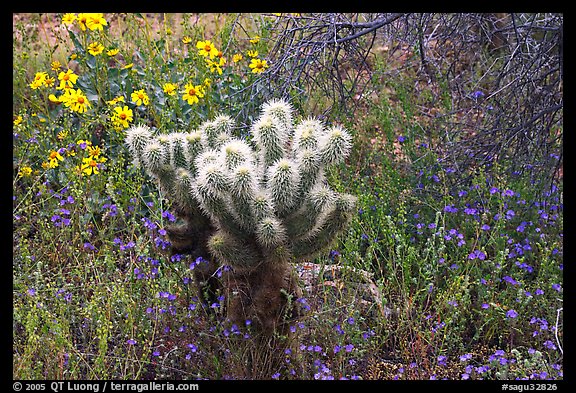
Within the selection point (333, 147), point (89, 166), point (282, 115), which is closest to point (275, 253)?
point (333, 147)

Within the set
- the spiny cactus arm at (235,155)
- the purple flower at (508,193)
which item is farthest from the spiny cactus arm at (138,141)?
the purple flower at (508,193)

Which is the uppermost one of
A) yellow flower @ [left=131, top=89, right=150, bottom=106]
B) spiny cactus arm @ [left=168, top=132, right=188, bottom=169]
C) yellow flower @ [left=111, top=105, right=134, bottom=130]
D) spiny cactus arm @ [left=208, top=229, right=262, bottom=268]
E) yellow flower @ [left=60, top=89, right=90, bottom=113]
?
yellow flower @ [left=131, top=89, right=150, bottom=106]

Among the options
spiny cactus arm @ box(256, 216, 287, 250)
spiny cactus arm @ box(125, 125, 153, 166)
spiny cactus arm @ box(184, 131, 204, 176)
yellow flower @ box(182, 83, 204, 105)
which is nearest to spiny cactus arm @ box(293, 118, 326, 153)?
spiny cactus arm @ box(256, 216, 287, 250)

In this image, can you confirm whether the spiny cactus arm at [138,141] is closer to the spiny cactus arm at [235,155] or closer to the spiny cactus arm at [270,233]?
the spiny cactus arm at [235,155]

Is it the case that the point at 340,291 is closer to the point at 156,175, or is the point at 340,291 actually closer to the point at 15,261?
the point at 156,175

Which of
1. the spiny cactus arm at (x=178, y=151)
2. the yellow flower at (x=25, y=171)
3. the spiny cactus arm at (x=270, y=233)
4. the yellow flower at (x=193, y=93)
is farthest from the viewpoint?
the yellow flower at (x=193, y=93)

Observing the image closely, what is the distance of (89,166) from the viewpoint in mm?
4996

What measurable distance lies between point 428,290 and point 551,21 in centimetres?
200

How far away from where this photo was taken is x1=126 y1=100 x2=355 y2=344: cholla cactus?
3355mm

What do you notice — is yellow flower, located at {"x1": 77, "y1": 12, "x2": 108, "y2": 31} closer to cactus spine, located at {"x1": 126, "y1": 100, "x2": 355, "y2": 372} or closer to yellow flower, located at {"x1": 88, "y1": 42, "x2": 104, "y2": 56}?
yellow flower, located at {"x1": 88, "y1": 42, "x2": 104, "y2": 56}

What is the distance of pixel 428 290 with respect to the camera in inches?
154

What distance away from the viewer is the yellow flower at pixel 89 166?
4.92 m
